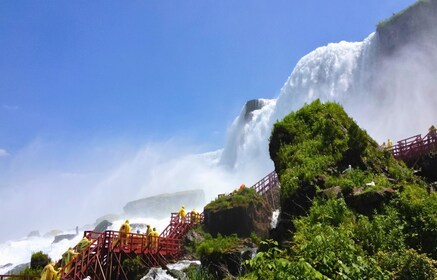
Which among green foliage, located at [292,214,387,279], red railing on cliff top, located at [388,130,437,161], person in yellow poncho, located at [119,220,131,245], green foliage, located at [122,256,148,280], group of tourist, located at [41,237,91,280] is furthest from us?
red railing on cliff top, located at [388,130,437,161]

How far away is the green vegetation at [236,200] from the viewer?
68.7 ft

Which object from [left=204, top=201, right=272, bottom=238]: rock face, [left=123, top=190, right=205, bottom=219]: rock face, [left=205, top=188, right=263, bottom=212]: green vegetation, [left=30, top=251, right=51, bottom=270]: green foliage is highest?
[left=123, top=190, right=205, bottom=219]: rock face

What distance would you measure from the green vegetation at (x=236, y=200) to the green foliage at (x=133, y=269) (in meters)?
5.35

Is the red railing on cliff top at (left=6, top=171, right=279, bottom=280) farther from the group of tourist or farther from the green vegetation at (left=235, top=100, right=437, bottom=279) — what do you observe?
the green vegetation at (left=235, top=100, right=437, bottom=279)

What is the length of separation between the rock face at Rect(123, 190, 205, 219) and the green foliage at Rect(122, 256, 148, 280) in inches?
3191

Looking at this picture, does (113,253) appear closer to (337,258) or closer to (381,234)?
(381,234)

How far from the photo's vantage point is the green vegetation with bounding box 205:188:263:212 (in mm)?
20953

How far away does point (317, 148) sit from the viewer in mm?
13828

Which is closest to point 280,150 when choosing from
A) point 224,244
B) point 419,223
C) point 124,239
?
point 224,244

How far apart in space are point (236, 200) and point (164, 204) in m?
95.6

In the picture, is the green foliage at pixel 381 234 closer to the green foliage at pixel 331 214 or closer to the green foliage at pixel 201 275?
the green foliage at pixel 331 214

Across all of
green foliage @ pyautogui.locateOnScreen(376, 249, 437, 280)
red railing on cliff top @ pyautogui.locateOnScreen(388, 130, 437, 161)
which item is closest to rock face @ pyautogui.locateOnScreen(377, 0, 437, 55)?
red railing on cliff top @ pyautogui.locateOnScreen(388, 130, 437, 161)

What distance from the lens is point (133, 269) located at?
17172 mm

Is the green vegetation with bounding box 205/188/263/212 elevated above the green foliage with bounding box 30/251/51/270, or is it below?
above
